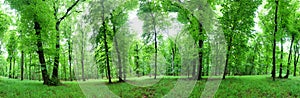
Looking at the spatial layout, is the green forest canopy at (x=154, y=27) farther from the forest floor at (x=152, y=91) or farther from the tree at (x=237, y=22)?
the forest floor at (x=152, y=91)

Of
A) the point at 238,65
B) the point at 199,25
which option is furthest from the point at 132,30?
the point at 238,65

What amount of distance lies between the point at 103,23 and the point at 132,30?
3124mm

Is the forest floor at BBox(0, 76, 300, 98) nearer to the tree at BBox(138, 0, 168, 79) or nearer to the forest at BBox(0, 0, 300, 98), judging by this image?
the forest at BBox(0, 0, 300, 98)

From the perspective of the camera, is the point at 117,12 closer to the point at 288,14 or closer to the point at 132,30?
the point at 132,30

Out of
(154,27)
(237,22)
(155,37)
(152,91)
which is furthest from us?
(155,37)

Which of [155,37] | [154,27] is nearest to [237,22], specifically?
[154,27]

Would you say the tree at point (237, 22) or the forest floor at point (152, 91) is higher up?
the tree at point (237, 22)

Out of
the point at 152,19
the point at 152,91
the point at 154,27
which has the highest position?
the point at 152,19

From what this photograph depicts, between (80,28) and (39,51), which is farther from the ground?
(80,28)

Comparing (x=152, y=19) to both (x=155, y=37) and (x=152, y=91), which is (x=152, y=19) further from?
(x=152, y=91)

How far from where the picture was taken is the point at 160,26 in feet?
85.8

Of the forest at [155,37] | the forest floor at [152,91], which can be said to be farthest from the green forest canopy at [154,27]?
the forest floor at [152,91]

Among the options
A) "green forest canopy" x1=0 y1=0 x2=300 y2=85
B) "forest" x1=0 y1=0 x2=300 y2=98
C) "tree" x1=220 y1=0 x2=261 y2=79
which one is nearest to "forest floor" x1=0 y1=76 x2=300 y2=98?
"forest" x1=0 y1=0 x2=300 y2=98

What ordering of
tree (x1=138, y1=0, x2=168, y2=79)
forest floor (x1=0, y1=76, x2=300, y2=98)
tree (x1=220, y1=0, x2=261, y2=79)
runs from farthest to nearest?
1. tree (x1=138, y1=0, x2=168, y2=79)
2. tree (x1=220, y1=0, x2=261, y2=79)
3. forest floor (x1=0, y1=76, x2=300, y2=98)
